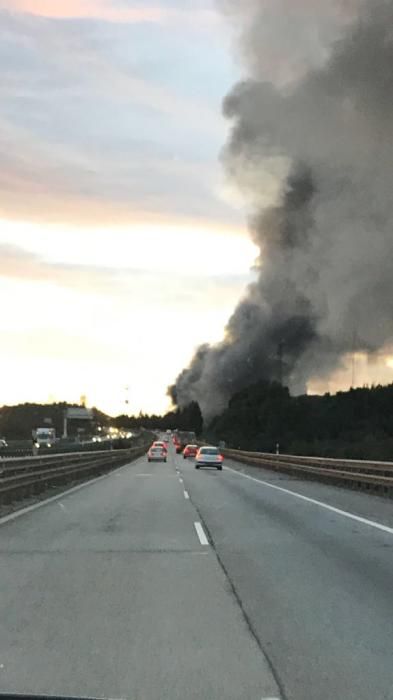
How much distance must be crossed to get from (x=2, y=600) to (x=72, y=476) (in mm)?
20335

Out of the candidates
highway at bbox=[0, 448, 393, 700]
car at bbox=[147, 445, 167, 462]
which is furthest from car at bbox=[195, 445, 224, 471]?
highway at bbox=[0, 448, 393, 700]

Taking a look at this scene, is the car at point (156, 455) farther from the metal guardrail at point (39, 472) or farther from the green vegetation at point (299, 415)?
the green vegetation at point (299, 415)

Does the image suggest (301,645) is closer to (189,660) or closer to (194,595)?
(189,660)

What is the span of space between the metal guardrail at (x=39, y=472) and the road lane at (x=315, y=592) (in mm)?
4265

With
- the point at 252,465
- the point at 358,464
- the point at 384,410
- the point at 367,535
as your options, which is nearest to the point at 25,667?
the point at 367,535

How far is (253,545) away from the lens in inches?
502

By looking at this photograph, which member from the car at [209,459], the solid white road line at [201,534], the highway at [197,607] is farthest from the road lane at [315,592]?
the car at [209,459]

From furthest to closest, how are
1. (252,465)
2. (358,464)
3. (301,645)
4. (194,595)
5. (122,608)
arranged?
1. (252,465)
2. (358,464)
3. (194,595)
4. (122,608)
5. (301,645)

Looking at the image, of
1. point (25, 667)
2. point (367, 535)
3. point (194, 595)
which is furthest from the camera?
point (367, 535)

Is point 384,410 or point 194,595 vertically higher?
point 384,410

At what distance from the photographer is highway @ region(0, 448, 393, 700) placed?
5.81 m

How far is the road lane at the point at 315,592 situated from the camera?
237 inches

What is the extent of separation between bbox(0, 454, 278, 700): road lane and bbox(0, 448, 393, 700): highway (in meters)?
0.02

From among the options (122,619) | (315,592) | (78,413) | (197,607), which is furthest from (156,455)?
(78,413)
